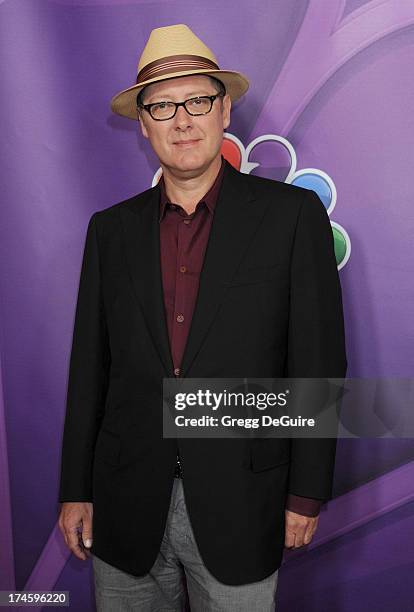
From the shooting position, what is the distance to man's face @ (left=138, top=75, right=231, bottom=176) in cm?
162

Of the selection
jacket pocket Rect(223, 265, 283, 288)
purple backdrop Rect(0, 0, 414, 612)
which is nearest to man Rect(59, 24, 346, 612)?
jacket pocket Rect(223, 265, 283, 288)


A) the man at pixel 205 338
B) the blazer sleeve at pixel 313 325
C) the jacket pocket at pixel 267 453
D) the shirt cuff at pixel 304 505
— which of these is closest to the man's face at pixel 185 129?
the man at pixel 205 338

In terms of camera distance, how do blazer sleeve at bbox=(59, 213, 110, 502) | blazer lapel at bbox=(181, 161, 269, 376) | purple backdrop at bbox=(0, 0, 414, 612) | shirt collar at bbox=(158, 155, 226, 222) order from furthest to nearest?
1. purple backdrop at bbox=(0, 0, 414, 612)
2. blazer sleeve at bbox=(59, 213, 110, 502)
3. shirt collar at bbox=(158, 155, 226, 222)
4. blazer lapel at bbox=(181, 161, 269, 376)

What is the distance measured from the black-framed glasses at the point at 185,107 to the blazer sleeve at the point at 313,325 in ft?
1.12

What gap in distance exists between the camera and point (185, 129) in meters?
1.62

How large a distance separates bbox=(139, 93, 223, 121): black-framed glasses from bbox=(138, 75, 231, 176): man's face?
0.4 inches

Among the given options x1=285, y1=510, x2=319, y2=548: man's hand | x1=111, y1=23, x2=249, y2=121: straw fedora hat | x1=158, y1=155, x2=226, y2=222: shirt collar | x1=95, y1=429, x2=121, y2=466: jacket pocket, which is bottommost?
x1=285, y1=510, x2=319, y2=548: man's hand

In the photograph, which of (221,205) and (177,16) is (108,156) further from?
(221,205)

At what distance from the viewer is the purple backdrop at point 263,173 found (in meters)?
2.00

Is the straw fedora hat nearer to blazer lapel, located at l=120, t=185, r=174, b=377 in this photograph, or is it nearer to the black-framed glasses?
the black-framed glasses

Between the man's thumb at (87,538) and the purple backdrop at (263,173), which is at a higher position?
the purple backdrop at (263,173)

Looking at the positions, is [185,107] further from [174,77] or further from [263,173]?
[263,173]

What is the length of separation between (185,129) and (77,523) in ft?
3.57

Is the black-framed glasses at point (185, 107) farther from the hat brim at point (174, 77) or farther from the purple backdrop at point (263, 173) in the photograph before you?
the purple backdrop at point (263, 173)
